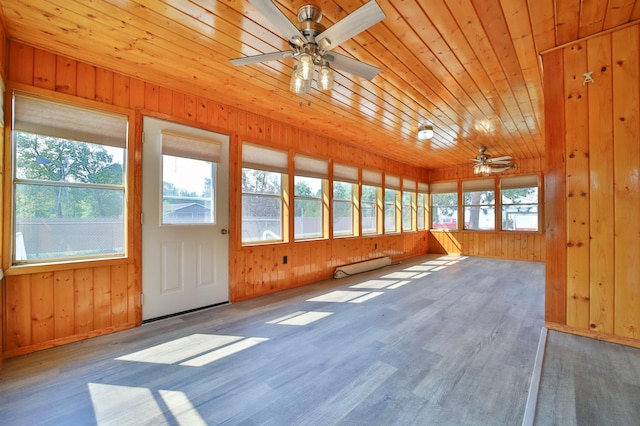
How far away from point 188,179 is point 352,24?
256 centimetres

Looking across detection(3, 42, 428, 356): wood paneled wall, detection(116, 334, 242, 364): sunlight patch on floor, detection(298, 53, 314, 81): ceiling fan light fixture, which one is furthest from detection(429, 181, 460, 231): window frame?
detection(298, 53, 314, 81): ceiling fan light fixture

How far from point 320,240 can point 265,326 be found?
2.23 metres

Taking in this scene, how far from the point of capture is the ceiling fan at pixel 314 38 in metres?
1.47

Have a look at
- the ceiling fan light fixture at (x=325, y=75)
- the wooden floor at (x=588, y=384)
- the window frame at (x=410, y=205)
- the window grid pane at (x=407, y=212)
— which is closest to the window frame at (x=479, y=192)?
the window frame at (x=410, y=205)

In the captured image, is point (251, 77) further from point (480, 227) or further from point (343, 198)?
point (480, 227)

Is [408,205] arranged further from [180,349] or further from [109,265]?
[109,265]

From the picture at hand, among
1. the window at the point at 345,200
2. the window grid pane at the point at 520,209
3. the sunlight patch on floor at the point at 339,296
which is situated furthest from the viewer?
the window grid pane at the point at 520,209

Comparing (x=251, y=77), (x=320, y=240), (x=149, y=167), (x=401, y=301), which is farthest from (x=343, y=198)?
(x=149, y=167)

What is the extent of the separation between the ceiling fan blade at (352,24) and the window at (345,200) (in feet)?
11.3

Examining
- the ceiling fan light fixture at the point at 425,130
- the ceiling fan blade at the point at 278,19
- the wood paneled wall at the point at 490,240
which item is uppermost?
the ceiling fan light fixture at the point at 425,130

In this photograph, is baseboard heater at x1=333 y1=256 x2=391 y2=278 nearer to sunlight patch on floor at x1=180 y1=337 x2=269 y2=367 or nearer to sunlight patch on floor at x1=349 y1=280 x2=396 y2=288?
sunlight patch on floor at x1=349 y1=280 x2=396 y2=288

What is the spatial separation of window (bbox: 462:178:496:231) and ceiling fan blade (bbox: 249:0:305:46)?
736cm

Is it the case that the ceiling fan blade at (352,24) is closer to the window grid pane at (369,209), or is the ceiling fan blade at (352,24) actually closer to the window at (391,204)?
the window grid pane at (369,209)

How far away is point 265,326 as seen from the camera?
2793 mm
